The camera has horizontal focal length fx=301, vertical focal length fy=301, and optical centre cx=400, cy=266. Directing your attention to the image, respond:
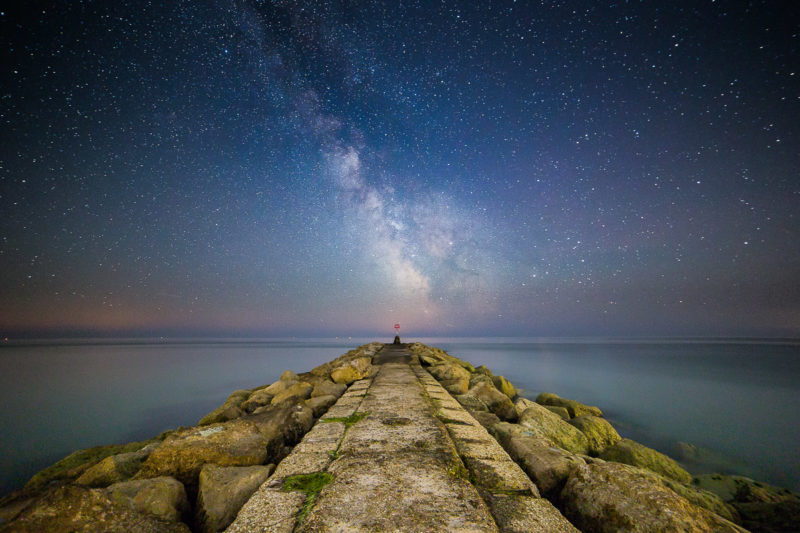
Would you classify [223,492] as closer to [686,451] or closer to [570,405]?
[570,405]

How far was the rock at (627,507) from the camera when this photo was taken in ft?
6.24

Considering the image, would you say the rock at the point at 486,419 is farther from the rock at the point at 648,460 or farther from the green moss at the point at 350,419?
the rock at the point at 648,460

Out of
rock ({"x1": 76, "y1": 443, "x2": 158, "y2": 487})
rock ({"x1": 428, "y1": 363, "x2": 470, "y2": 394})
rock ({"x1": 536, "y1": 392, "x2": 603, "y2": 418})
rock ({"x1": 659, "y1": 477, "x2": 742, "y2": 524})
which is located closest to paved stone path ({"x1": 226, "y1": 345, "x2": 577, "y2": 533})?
rock ({"x1": 76, "y1": 443, "x2": 158, "y2": 487})

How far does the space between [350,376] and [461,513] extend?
17.2ft

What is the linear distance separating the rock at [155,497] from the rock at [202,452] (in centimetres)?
28

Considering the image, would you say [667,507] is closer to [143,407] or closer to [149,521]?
[149,521]

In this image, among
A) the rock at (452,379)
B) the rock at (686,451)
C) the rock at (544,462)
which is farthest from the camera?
the rock at (686,451)

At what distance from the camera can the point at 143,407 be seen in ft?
41.5

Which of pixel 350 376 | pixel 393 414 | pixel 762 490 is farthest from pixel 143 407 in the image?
pixel 762 490

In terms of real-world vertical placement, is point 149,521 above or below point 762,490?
above

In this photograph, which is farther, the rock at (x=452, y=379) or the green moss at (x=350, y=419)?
the rock at (x=452, y=379)

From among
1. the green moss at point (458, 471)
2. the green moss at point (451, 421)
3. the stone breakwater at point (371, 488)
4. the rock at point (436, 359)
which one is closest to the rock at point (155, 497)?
the stone breakwater at point (371, 488)

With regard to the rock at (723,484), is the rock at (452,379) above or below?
above

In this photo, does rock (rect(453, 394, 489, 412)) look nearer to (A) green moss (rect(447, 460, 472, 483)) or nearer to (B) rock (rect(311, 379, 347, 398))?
(B) rock (rect(311, 379, 347, 398))
